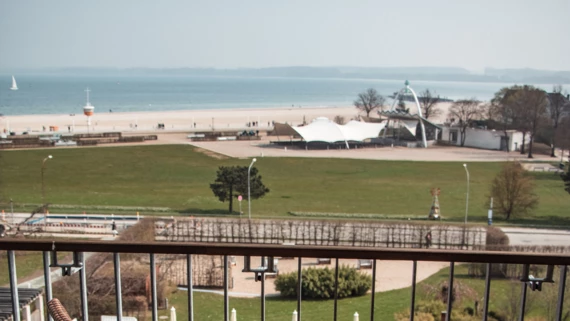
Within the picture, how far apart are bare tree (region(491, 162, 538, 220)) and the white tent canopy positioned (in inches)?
1006

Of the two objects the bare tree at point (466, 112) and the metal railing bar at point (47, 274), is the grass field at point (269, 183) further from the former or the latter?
the metal railing bar at point (47, 274)

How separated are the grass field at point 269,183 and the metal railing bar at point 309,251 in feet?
69.0

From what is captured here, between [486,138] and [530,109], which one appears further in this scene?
[486,138]

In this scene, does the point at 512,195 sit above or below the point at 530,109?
below

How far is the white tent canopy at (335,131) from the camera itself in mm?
50781

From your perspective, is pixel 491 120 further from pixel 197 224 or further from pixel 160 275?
pixel 160 275

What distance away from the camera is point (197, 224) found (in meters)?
20.2

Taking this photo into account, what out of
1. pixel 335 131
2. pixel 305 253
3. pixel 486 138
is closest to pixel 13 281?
pixel 305 253

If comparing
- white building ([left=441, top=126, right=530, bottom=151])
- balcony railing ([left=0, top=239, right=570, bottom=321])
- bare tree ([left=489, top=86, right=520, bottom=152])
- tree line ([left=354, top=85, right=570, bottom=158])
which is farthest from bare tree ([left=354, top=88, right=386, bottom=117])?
balcony railing ([left=0, top=239, right=570, bottom=321])

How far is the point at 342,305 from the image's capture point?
1255 centimetres

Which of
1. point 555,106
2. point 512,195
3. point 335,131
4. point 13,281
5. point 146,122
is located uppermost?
point 555,106

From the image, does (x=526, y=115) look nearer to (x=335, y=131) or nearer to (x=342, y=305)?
(x=335, y=131)

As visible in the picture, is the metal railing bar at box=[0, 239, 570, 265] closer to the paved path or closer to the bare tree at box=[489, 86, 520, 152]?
the paved path

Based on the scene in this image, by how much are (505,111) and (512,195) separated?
3265 centimetres
